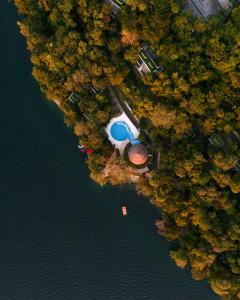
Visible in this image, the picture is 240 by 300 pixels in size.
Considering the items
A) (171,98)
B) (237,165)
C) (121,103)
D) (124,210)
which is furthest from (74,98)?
(237,165)

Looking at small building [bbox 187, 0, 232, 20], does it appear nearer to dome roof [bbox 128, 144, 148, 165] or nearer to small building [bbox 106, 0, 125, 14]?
small building [bbox 106, 0, 125, 14]

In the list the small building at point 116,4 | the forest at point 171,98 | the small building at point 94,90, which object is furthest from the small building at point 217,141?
the small building at point 116,4

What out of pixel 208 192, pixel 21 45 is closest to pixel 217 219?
pixel 208 192

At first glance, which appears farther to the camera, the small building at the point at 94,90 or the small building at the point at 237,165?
the small building at the point at 94,90

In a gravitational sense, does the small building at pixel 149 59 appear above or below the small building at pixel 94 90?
below

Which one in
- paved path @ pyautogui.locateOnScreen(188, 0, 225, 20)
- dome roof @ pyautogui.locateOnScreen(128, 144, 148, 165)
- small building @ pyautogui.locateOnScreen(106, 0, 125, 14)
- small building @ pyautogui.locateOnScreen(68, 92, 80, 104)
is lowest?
dome roof @ pyautogui.locateOnScreen(128, 144, 148, 165)

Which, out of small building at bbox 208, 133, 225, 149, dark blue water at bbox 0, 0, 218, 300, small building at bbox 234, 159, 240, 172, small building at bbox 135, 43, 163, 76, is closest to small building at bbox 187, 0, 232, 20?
small building at bbox 135, 43, 163, 76

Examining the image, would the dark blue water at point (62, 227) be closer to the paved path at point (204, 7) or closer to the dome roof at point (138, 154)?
the dome roof at point (138, 154)

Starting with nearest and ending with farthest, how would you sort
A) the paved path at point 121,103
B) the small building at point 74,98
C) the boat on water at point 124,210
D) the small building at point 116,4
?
the small building at point 116,4 → the small building at point 74,98 → the paved path at point 121,103 → the boat on water at point 124,210
